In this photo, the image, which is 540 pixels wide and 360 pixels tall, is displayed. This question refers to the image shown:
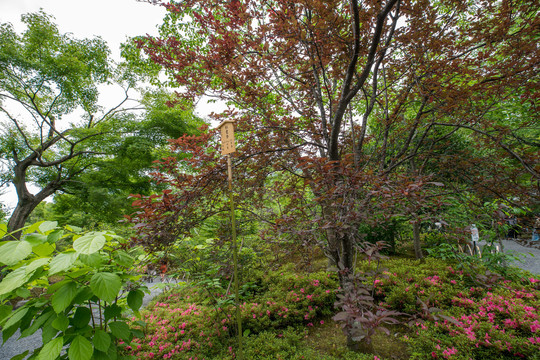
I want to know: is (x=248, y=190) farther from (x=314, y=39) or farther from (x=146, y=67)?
(x=146, y=67)

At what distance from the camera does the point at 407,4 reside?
1.89 metres

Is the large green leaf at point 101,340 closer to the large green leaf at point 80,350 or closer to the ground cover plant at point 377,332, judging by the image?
the large green leaf at point 80,350

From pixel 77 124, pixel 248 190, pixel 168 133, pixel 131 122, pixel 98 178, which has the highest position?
pixel 77 124

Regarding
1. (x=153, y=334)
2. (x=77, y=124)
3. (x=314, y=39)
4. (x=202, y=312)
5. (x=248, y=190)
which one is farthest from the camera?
(x=77, y=124)

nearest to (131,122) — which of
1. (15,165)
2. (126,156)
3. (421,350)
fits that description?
(126,156)

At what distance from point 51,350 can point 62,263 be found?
1.42ft

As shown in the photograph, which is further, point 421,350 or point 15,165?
point 15,165

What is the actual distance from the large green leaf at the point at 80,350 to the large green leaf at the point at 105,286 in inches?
9.6

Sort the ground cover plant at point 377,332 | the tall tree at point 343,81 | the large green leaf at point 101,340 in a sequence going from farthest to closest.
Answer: the ground cover plant at point 377,332 < the tall tree at point 343,81 < the large green leaf at point 101,340

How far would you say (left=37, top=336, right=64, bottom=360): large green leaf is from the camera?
3.05 ft

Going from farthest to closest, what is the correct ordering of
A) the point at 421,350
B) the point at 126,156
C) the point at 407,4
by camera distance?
the point at 126,156
the point at 421,350
the point at 407,4

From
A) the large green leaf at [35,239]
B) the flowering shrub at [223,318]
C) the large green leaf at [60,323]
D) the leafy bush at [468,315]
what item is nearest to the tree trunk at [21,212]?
the flowering shrub at [223,318]

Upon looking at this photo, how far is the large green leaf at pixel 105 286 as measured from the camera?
970mm

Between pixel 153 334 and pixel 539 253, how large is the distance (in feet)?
33.2
